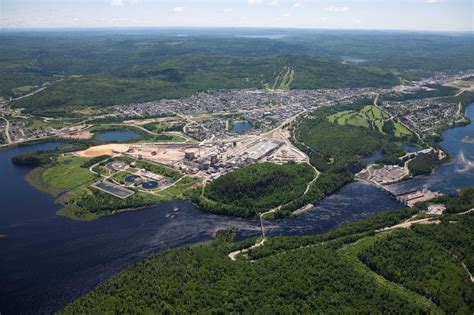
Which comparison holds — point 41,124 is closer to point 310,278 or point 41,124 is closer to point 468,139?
point 310,278

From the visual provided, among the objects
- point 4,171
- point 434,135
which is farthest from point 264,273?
point 434,135

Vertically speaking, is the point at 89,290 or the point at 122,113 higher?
the point at 122,113

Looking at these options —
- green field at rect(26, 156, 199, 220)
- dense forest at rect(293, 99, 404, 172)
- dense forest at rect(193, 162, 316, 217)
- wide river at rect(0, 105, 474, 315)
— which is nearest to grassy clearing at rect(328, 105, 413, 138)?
dense forest at rect(293, 99, 404, 172)

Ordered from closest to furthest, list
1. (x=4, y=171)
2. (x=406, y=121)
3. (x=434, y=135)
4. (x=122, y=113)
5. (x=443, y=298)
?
1. (x=443, y=298)
2. (x=4, y=171)
3. (x=434, y=135)
4. (x=406, y=121)
5. (x=122, y=113)

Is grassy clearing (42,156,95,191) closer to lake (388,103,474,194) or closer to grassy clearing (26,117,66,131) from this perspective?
grassy clearing (26,117,66,131)

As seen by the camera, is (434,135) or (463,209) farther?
(434,135)

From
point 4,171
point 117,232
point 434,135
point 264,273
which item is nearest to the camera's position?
point 264,273

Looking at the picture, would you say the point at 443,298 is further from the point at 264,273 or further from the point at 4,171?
the point at 4,171

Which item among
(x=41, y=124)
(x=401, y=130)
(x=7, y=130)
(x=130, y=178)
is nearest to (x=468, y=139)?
(x=401, y=130)
